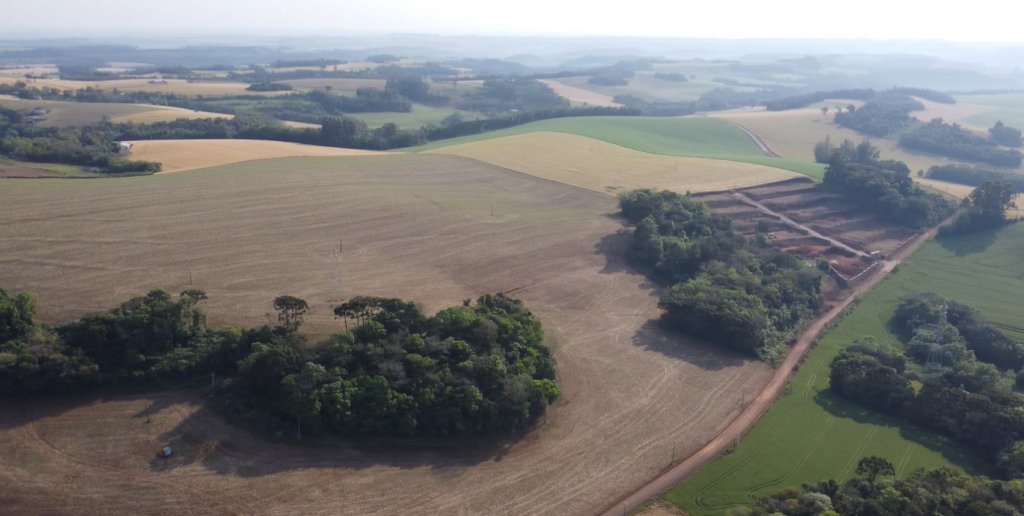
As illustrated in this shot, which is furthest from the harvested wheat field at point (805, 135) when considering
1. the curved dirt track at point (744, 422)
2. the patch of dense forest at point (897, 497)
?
the patch of dense forest at point (897, 497)

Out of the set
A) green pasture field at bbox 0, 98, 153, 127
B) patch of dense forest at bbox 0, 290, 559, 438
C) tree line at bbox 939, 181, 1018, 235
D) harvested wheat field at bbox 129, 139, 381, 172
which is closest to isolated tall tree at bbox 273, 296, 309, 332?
patch of dense forest at bbox 0, 290, 559, 438

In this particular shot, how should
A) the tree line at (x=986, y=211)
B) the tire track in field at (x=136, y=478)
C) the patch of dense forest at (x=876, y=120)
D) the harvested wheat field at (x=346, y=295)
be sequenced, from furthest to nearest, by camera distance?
1. the patch of dense forest at (x=876, y=120)
2. the tree line at (x=986, y=211)
3. the harvested wheat field at (x=346, y=295)
4. the tire track in field at (x=136, y=478)

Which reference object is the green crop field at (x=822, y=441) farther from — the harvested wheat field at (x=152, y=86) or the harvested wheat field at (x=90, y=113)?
the harvested wheat field at (x=152, y=86)

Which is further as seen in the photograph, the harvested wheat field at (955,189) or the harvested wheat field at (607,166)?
the harvested wheat field at (607,166)

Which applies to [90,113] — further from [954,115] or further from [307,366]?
[954,115]

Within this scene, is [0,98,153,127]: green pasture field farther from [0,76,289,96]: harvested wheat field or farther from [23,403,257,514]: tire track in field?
A: [23,403,257,514]: tire track in field

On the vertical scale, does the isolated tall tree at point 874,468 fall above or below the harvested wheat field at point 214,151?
below

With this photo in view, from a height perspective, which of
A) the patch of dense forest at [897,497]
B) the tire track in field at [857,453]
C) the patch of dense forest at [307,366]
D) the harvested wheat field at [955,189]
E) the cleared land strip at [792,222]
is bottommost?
the tire track in field at [857,453]

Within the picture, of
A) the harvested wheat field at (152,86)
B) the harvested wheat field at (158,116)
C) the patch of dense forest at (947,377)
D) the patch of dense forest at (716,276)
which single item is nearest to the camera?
the patch of dense forest at (947,377)
